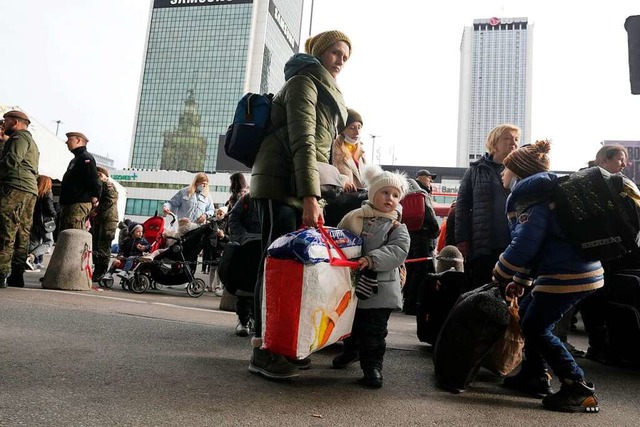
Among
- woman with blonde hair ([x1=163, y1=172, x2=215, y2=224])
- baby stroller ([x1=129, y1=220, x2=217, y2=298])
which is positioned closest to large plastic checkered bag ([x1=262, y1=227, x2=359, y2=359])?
baby stroller ([x1=129, y1=220, x2=217, y2=298])

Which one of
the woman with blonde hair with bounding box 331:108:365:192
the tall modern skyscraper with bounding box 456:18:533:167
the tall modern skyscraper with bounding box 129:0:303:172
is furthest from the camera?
the tall modern skyscraper with bounding box 456:18:533:167

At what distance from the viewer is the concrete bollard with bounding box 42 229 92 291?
20.8 feet

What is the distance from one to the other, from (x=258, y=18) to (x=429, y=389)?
4857 inches

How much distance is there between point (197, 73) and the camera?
119 metres

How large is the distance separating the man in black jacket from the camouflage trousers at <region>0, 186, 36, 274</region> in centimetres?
83

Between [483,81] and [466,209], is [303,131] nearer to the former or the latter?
[466,209]

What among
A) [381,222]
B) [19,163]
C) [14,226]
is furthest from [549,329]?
[19,163]

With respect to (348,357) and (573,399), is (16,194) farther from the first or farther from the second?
(573,399)

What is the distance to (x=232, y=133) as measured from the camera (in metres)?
2.91

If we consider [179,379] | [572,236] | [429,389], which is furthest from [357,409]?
[572,236]

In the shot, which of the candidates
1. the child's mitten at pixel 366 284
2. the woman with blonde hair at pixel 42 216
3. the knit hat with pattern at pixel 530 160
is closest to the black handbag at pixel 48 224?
the woman with blonde hair at pixel 42 216

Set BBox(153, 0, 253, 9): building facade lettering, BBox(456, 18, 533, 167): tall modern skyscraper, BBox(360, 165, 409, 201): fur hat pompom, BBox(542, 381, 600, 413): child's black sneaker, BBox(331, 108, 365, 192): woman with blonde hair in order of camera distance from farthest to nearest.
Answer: BBox(456, 18, 533, 167): tall modern skyscraper → BBox(153, 0, 253, 9): building facade lettering → BBox(331, 108, 365, 192): woman with blonde hair → BBox(360, 165, 409, 201): fur hat pompom → BBox(542, 381, 600, 413): child's black sneaker

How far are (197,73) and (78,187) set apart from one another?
395 feet

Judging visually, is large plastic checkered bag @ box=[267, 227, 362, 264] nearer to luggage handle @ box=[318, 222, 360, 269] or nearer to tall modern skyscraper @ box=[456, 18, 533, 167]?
luggage handle @ box=[318, 222, 360, 269]
